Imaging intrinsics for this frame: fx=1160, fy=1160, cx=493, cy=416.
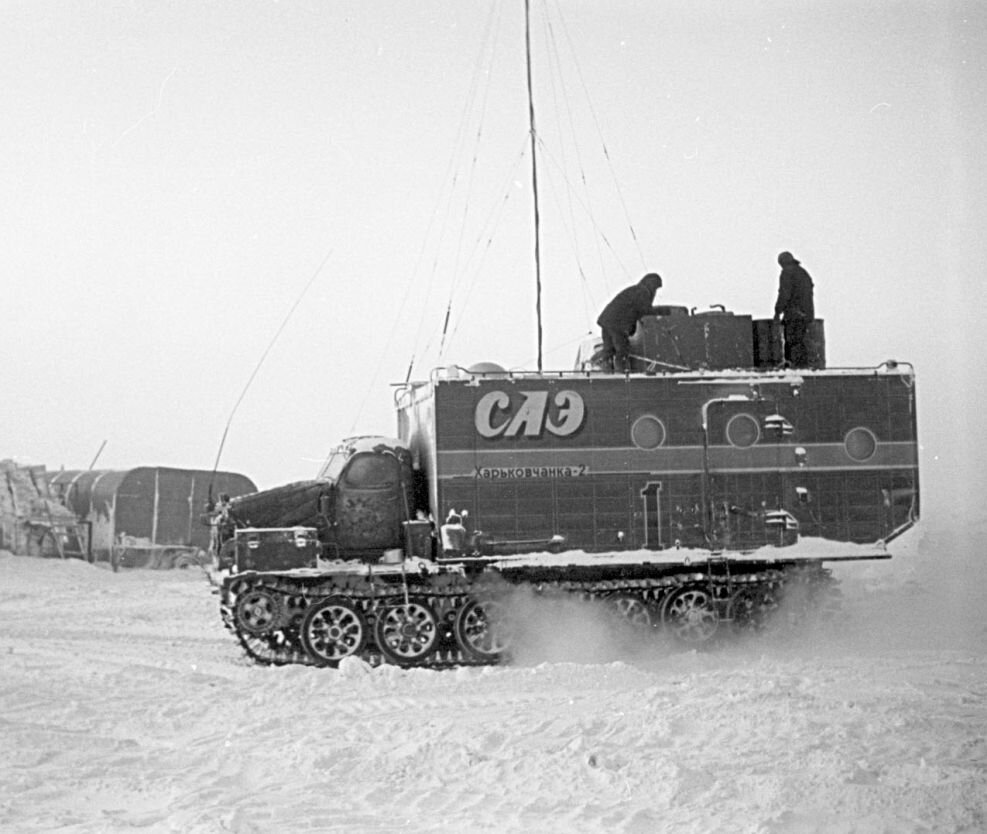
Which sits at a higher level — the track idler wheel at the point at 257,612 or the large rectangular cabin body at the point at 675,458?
the large rectangular cabin body at the point at 675,458

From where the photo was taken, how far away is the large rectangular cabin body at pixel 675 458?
1402cm

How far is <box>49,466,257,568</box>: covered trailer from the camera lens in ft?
85.1

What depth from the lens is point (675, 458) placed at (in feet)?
46.5

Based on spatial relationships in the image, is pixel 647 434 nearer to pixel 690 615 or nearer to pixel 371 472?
pixel 690 615

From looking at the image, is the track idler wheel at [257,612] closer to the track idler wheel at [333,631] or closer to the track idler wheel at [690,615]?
the track idler wheel at [333,631]

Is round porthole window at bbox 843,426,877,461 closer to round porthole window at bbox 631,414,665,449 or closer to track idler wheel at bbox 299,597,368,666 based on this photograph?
round porthole window at bbox 631,414,665,449

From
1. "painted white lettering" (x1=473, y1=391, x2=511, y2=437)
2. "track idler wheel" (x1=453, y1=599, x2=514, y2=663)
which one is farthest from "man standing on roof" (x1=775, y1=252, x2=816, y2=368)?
"track idler wheel" (x1=453, y1=599, x2=514, y2=663)

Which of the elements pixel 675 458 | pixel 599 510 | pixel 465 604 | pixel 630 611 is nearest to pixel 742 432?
pixel 675 458

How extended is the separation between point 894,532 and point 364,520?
657 cm

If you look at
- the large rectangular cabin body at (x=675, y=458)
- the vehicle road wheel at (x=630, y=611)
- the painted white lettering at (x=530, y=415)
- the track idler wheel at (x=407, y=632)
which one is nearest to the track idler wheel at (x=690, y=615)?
the vehicle road wheel at (x=630, y=611)

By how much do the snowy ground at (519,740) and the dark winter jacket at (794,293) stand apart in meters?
4.15

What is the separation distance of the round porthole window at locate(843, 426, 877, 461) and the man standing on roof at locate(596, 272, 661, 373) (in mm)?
2960

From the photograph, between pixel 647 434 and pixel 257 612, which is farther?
pixel 647 434

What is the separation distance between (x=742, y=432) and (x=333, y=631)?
5.52 meters
